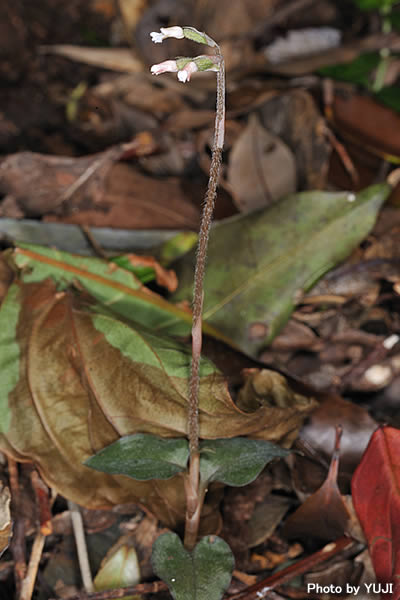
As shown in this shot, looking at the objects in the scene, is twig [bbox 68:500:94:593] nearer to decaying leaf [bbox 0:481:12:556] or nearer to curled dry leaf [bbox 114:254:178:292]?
decaying leaf [bbox 0:481:12:556]

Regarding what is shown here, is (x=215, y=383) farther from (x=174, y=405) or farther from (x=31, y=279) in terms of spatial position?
(x=31, y=279)

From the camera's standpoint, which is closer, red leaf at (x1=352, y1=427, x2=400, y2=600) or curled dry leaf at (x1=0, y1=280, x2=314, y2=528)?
red leaf at (x1=352, y1=427, x2=400, y2=600)

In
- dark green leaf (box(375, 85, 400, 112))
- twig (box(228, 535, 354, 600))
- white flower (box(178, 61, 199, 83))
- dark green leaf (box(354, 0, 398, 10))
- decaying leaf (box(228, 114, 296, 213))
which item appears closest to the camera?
white flower (box(178, 61, 199, 83))

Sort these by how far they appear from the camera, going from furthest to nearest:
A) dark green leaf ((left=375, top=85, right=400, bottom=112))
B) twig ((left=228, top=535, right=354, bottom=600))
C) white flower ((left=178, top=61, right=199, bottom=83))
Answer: dark green leaf ((left=375, top=85, right=400, bottom=112))
twig ((left=228, top=535, right=354, bottom=600))
white flower ((left=178, top=61, right=199, bottom=83))

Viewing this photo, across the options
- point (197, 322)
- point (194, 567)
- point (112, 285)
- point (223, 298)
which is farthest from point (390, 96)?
point (194, 567)

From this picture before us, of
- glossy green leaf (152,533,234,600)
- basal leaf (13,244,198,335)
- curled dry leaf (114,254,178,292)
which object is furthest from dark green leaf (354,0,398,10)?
glossy green leaf (152,533,234,600)
